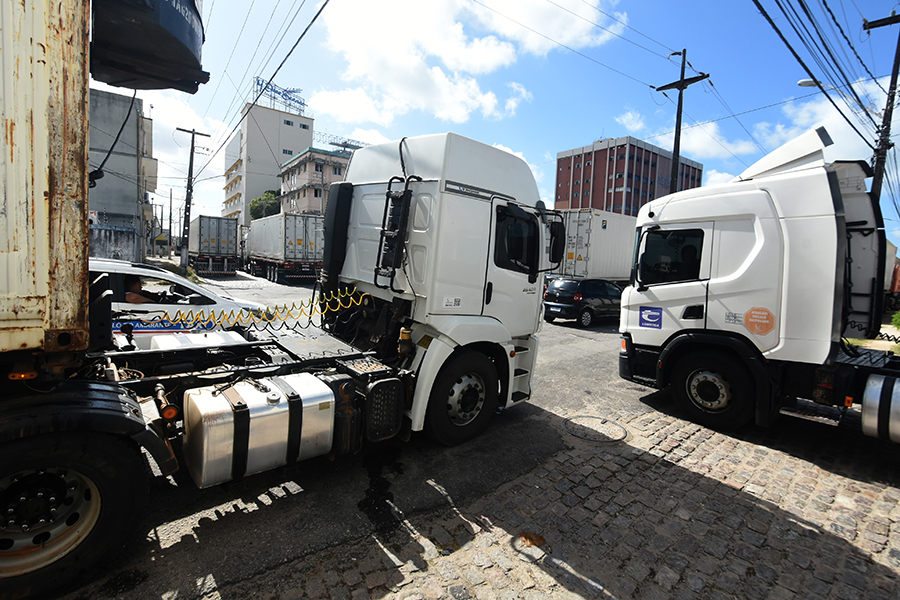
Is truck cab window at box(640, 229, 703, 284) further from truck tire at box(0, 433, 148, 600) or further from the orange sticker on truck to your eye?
truck tire at box(0, 433, 148, 600)

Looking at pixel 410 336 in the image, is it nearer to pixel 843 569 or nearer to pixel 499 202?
pixel 499 202

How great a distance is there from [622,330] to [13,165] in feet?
21.8

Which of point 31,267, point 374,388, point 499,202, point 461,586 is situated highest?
point 499,202

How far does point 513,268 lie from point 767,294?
122 inches

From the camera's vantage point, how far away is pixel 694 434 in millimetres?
5508

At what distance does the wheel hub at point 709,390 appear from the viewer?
5559mm

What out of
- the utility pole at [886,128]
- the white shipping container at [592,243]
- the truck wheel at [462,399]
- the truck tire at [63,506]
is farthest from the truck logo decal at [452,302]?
the utility pole at [886,128]

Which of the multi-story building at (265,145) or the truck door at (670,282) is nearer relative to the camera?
the truck door at (670,282)

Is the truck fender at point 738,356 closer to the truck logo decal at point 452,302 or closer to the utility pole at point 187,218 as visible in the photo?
the truck logo decal at point 452,302

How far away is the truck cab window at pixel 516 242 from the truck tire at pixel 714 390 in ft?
8.77

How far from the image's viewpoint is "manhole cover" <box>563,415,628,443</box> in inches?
205

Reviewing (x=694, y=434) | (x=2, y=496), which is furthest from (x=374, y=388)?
(x=694, y=434)

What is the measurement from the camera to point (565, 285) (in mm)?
14328

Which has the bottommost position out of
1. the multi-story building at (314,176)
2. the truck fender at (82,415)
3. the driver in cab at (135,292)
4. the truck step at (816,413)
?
the truck step at (816,413)
